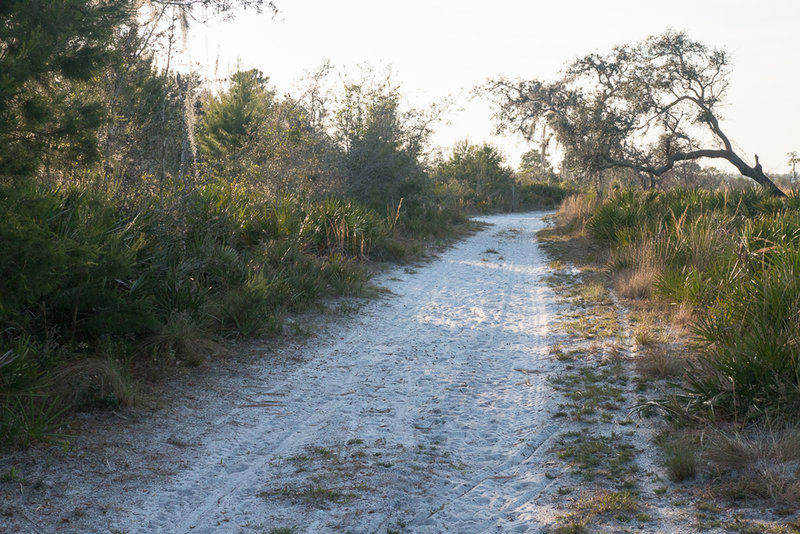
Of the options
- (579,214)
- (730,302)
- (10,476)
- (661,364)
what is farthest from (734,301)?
(579,214)

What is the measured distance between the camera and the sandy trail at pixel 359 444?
3586 millimetres

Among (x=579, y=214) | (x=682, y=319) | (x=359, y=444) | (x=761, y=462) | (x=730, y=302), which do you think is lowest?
(x=359, y=444)

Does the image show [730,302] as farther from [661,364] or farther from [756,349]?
[756,349]

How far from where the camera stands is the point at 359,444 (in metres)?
4.65

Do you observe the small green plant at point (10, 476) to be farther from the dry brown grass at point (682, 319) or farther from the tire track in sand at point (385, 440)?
the dry brown grass at point (682, 319)

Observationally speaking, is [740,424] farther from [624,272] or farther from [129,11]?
[624,272]

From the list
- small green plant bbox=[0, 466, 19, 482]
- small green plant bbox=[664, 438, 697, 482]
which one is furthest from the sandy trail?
small green plant bbox=[664, 438, 697, 482]

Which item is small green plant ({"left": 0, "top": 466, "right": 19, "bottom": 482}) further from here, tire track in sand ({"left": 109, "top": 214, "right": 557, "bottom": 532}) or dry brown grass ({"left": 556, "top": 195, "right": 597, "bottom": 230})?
dry brown grass ({"left": 556, "top": 195, "right": 597, "bottom": 230})

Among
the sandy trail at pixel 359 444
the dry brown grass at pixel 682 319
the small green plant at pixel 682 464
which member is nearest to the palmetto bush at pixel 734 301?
the dry brown grass at pixel 682 319

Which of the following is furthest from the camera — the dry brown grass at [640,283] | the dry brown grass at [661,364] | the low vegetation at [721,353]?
the dry brown grass at [640,283]

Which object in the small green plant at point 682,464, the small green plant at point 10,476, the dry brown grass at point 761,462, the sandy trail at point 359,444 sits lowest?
the sandy trail at point 359,444

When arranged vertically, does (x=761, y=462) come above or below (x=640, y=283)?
below

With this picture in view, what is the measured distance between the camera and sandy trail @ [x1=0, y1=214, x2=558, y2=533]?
11.8 feet

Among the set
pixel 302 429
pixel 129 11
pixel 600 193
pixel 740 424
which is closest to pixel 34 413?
pixel 302 429
